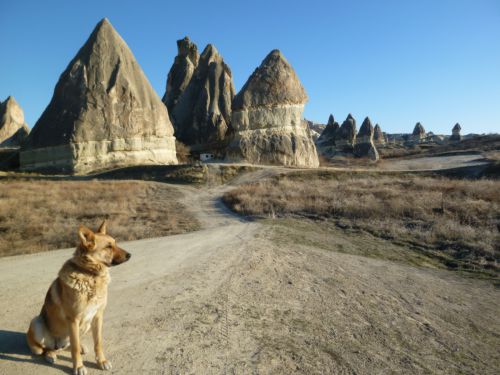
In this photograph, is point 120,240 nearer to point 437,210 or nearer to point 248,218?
point 248,218

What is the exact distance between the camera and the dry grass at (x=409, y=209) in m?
10.0

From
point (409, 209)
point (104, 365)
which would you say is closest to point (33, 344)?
point (104, 365)

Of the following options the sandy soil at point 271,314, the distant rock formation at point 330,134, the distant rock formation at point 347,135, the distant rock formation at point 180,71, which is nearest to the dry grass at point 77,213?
the sandy soil at point 271,314

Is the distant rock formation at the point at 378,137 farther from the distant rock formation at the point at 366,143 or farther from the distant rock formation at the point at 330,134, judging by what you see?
the distant rock formation at the point at 366,143

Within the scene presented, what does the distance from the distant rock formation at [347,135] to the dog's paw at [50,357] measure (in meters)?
60.3

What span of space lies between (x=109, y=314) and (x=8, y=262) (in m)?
4.59

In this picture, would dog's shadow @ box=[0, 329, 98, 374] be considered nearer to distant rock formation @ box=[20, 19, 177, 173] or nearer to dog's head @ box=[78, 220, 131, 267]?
dog's head @ box=[78, 220, 131, 267]

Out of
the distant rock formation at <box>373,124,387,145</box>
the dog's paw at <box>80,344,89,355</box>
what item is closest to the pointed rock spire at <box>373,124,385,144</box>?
the distant rock formation at <box>373,124,387,145</box>

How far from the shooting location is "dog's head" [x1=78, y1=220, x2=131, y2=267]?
3.29 meters

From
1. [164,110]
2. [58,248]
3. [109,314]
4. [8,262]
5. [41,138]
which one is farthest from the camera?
[164,110]

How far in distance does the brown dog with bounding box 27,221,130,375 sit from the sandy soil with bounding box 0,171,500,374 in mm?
275

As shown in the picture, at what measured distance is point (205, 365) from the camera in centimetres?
374

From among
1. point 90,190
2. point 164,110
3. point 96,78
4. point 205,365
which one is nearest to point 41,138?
point 96,78

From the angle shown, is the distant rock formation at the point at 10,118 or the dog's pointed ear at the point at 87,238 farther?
the distant rock formation at the point at 10,118
